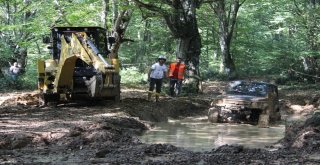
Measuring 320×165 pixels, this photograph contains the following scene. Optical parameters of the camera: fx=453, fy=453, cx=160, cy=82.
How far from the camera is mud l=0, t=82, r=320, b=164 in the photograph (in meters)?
7.76

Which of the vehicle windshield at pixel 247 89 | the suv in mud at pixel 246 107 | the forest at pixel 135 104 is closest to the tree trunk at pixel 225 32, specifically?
the forest at pixel 135 104

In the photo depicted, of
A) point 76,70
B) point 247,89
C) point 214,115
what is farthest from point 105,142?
point 247,89

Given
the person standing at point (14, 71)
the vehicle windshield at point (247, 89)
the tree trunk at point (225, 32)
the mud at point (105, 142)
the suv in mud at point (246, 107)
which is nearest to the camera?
the mud at point (105, 142)

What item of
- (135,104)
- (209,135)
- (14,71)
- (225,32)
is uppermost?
(225,32)

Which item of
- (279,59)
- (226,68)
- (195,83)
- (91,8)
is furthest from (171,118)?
(226,68)

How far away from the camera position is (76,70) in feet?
50.0

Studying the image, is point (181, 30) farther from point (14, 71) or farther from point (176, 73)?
point (14, 71)

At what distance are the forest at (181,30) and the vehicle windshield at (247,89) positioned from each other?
5.68 metres

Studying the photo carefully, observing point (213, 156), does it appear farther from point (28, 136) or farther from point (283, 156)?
point (28, 136)

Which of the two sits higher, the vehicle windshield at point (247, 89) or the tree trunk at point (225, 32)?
the tree trunk at point (225, 32)

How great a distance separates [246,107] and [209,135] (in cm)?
213

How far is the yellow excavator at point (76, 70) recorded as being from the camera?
13070mm

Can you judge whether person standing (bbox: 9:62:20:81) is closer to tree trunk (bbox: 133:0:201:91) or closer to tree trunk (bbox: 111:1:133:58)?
tree trunk (bbox: 111:1:133:58)

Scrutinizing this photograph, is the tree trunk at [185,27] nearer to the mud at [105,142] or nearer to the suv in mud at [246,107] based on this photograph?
the mud at [105,142]
